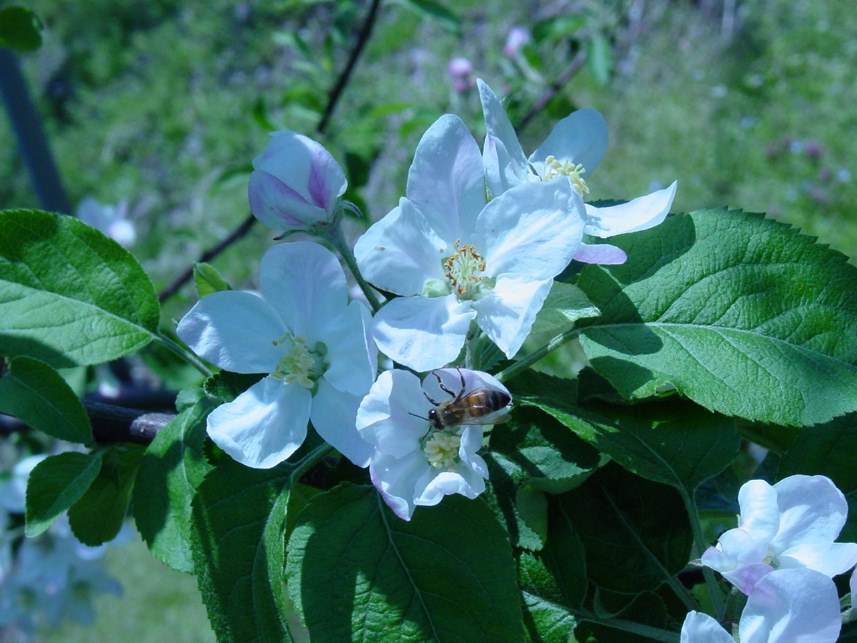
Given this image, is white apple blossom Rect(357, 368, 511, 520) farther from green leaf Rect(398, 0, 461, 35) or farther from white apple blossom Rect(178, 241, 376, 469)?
green leaf Rect(398, 0, 461, 35)

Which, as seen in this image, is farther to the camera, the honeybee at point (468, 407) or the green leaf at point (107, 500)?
the green leaf at point (107, 500)

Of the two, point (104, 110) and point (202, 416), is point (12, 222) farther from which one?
point (104, 110)

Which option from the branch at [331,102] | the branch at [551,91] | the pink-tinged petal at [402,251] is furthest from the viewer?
the branch at [551,91]

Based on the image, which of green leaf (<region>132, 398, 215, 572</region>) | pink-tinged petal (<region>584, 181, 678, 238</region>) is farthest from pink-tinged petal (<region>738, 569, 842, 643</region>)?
green leaf (<region>132, 398, 215, 572</region>)

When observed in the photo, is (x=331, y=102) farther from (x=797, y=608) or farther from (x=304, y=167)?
(x=797, y=608)

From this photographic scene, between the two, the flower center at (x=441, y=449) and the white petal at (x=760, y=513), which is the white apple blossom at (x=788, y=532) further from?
the flower center at (x=441, y=449)

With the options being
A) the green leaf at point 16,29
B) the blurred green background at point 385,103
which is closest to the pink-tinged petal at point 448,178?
the green leaf at point 16,29
